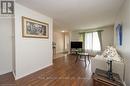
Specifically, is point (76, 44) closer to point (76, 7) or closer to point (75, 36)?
point (75, 36)

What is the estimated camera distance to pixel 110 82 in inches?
68.6

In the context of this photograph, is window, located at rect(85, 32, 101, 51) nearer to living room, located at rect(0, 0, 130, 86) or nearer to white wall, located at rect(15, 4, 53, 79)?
living room, located at rect(0, 0, 130, 86)

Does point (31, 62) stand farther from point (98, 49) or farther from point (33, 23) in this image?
point (98, 49)

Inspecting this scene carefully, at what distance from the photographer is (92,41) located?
7141 mm

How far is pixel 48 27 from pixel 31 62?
1.74 meters

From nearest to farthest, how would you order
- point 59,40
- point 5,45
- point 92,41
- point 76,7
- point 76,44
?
1. point 76,7
2. point 5,45
3. point 92,41
4. point 76,44
5. point 59,40

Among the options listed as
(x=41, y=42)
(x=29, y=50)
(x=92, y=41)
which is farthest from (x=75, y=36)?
(x=29, y=50)

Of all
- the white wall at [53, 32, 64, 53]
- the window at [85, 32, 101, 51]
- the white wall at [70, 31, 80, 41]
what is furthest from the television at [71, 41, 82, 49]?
the white wall at [53, 32, 64, 53]

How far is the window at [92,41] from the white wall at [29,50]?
14.3 ft

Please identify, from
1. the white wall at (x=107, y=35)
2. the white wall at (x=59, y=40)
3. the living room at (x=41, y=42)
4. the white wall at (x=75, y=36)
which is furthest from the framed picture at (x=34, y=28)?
the white wall at (x=59, y=40)

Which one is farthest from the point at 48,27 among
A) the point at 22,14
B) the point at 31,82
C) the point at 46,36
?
the point at 31,82

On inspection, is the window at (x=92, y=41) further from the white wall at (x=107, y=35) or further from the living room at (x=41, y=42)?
the living room at (x=41, y=42)

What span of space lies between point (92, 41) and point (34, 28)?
5.22 m

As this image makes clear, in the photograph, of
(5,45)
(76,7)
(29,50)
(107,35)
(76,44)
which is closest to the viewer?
(76,7)
